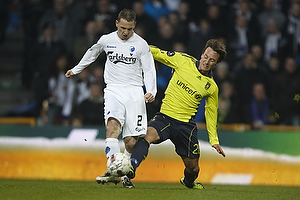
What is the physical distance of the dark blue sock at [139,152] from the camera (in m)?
7.62

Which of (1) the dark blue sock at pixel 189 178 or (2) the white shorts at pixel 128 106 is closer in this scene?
(2) the white shorts at pixel 128 106

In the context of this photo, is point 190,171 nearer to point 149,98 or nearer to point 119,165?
point 149,98

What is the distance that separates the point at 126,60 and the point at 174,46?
191 inches

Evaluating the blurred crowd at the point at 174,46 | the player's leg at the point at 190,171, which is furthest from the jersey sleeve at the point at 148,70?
the blurred crowd at the point at 174,46

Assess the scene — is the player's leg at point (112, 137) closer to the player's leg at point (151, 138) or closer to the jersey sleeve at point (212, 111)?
the player's leg at point (151, 138)

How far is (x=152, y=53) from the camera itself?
847 cm

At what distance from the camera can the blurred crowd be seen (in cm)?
1223

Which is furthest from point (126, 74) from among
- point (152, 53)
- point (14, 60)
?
point (14, 60)

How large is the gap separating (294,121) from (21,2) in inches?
271

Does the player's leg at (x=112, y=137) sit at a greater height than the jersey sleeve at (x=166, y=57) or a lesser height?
lesser

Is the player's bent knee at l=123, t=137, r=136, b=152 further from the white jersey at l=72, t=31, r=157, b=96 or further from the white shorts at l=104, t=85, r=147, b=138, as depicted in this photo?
the white jersey at l=72, t=31, r=157, b=96

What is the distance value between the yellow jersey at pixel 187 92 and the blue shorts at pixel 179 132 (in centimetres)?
8

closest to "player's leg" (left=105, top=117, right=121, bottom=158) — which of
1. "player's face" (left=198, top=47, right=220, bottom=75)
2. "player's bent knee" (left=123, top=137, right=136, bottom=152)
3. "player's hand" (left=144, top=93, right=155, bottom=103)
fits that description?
"player's bent knee" (left=123, top=137, right=136, bottom=152)

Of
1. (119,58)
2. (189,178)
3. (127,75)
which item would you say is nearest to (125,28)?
(119,58)
